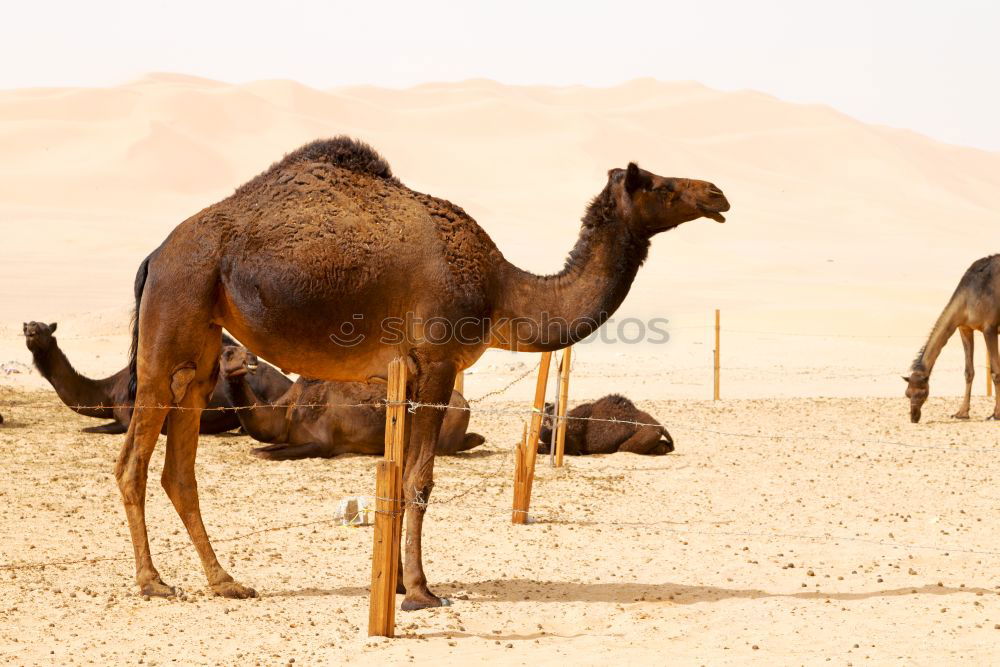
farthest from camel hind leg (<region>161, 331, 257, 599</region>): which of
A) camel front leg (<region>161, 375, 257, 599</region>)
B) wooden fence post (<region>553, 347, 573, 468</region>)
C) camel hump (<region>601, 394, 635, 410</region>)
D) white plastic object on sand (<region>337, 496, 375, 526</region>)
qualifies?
camel hump (<region>601, 394, 635, 410</region>)

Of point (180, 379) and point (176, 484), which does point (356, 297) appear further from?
point (176, 484)

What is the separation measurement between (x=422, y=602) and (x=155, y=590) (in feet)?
5.30

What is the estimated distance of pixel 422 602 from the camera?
282 inches

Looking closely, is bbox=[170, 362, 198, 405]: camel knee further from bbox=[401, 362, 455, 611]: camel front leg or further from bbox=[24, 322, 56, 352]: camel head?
bbox=[24, 322, 56, 352]: camel head

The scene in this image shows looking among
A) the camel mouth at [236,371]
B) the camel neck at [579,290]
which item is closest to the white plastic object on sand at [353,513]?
the camel neck at [579,290]

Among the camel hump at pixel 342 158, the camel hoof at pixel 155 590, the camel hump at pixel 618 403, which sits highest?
the camel hump at pixel 342 158

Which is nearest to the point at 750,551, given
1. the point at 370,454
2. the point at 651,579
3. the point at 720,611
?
the point at 651,579

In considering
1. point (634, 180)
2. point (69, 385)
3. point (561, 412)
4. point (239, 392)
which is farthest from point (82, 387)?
point (634, 180)

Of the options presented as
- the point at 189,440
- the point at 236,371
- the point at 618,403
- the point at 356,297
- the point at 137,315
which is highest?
the point at 356,297

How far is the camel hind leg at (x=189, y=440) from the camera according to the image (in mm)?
7527

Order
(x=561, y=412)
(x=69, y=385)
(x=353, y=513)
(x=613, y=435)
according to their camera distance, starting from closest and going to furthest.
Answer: (x=353, y=513) → (x=561, y=412) → (x=613, y=435) → (x=69, y=385)

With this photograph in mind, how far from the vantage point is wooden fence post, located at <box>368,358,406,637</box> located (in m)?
6.42

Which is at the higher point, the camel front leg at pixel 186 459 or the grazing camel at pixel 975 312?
the grazing camel at pixel 975 312

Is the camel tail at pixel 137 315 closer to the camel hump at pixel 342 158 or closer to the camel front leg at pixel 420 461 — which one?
the camel hump at pixel 342 158
